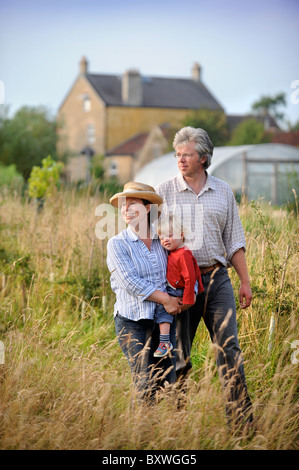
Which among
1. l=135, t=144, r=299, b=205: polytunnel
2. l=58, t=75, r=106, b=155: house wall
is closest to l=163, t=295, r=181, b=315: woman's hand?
l=135, t=144, r=299, b=205: polytunnel

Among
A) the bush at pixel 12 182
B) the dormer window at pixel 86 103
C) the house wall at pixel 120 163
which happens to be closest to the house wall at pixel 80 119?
the dormer window at pixel 86 103

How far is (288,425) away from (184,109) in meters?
37.9

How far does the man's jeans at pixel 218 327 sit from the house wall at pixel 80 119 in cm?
3426

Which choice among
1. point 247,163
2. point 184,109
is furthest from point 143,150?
point 247,163

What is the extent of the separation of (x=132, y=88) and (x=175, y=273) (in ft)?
119

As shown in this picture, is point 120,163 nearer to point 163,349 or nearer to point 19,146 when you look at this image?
point 19,146

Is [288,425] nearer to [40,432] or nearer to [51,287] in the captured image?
[40,432]

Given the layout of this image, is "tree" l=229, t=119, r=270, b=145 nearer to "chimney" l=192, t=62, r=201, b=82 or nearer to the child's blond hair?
"chimney" l=192, t=62, r=201, b=82

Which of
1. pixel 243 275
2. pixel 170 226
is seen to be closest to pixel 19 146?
pixel 243 275

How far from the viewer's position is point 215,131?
2661 centimetres

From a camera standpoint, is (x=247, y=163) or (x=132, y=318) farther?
(x=247, y=163)

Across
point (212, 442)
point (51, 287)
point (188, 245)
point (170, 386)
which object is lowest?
point (212, 442)

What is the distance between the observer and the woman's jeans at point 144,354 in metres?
3.18

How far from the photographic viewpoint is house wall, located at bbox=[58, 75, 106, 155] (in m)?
38.3
